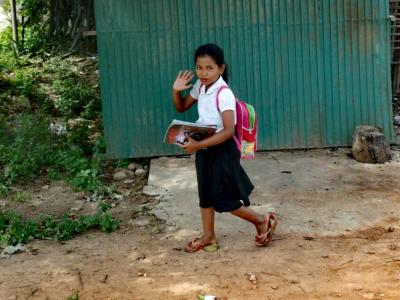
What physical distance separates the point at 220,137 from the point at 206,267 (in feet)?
3.10

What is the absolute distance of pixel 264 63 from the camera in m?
7.24

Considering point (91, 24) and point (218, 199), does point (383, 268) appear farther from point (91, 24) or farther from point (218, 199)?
point (91, 24)

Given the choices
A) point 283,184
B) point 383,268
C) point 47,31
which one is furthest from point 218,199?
point 47,31

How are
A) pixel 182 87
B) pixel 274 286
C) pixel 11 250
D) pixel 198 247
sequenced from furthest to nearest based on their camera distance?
pixel 11 250
pixel 198 247
pixel 182 87
pixel 274 286

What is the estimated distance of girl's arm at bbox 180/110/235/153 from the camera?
4301 mm

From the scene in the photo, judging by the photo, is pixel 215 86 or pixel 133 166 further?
pixel 133 166

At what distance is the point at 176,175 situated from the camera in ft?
22.1

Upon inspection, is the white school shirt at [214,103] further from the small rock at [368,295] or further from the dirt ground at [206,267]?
the small rock at [368,295]

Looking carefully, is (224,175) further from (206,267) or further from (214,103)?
(206,267)

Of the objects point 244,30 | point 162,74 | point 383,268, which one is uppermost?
point 244,30

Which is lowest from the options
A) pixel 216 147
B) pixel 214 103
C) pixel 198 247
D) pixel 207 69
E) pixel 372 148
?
pixel 198 247

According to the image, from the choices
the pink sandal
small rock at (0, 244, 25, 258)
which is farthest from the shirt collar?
small rock at (0, 244, 25, 258)

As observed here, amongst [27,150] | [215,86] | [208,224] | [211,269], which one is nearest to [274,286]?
[211,269]

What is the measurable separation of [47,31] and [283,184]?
7.14 meters
